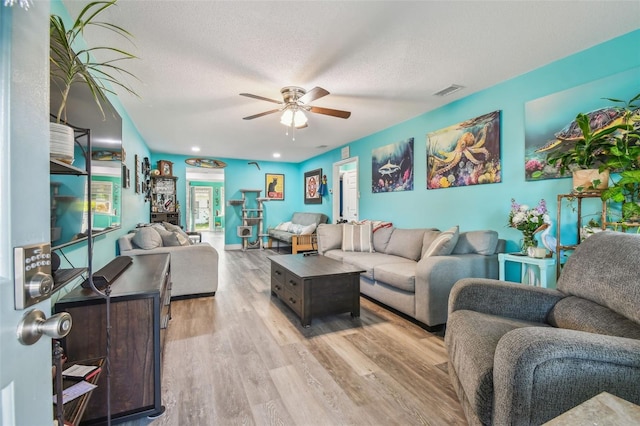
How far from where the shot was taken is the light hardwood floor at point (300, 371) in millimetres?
1544

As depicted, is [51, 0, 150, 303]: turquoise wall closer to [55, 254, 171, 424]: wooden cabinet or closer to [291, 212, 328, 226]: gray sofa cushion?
[55, 254, 171, 424]: wooden cabinet

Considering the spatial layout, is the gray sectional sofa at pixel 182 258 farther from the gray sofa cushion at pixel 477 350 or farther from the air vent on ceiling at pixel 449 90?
the air vent on ceiling at pixel 449 90

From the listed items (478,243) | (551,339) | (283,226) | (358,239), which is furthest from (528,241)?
(283,226)

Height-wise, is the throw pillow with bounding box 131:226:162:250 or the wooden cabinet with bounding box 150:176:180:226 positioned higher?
the wooden cabinet with bounding box 150:176:180:226

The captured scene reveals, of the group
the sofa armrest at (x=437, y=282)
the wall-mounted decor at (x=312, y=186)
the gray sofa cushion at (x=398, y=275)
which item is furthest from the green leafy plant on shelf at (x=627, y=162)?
the wall-mounted decor at (x=312, y=186)

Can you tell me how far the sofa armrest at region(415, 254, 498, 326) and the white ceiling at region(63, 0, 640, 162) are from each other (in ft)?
5.63

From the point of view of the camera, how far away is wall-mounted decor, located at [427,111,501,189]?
2.92 m

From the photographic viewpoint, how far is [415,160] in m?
3.92

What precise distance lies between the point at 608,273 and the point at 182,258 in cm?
358

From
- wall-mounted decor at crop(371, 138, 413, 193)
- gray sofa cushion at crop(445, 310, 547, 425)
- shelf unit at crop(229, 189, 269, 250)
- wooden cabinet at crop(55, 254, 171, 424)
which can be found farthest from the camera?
shelf unit at crop(229, 189, 269, 250)

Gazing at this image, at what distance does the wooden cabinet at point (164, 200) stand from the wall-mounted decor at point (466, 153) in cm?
513

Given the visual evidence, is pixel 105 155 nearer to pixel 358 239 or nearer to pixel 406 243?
pixel 358 239

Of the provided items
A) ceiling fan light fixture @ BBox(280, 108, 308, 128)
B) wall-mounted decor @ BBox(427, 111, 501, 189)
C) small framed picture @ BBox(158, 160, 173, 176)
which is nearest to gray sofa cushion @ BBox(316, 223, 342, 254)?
wall-mounted decor @ BBox(427, 111, 501, 189)

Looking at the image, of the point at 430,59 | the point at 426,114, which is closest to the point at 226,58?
the point at 430,59
